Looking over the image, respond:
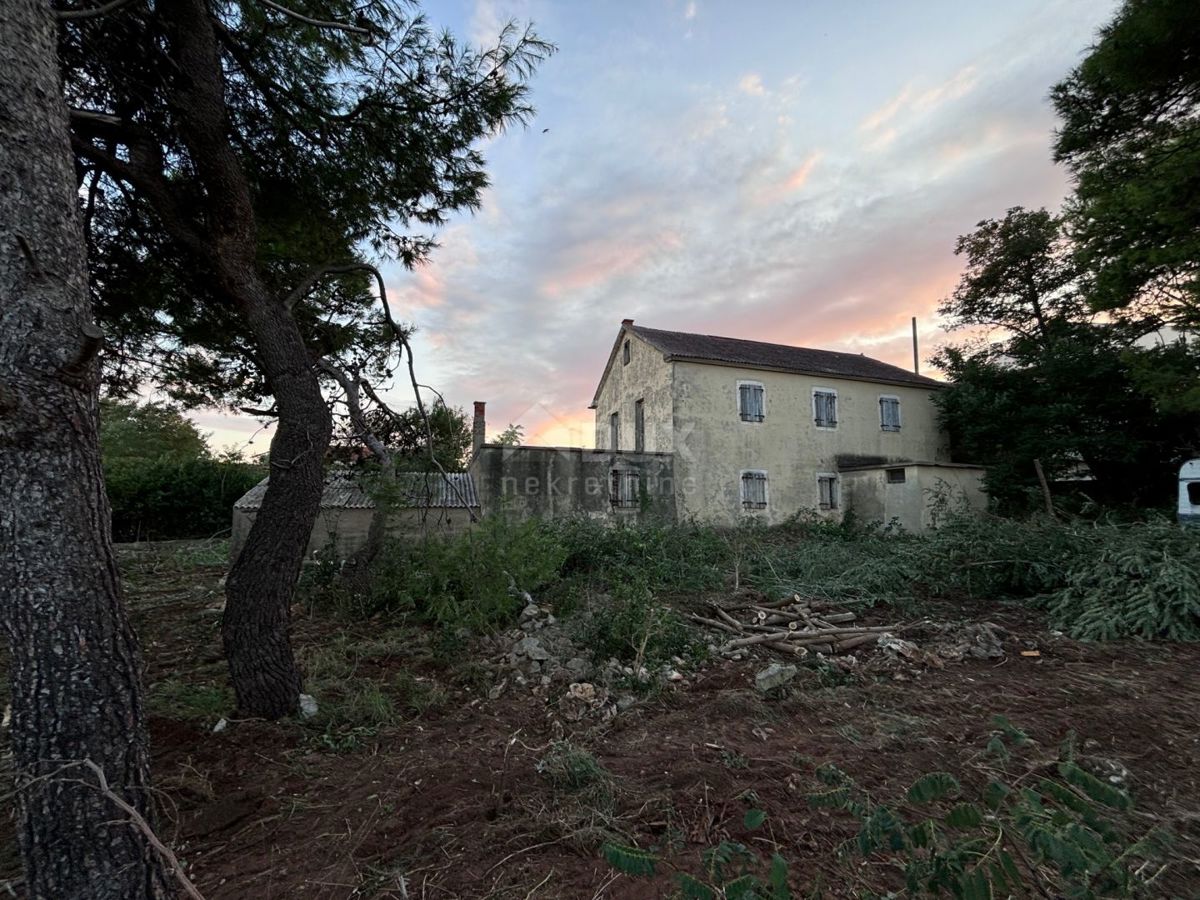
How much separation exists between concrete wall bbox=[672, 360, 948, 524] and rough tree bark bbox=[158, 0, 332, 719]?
1145 cm

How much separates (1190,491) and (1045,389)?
15.8ft

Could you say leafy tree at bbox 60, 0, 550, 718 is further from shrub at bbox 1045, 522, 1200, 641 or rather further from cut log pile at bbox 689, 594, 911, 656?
shrub at bbox 1045, 522, 1200, 641

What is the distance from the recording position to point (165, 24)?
11.0 ft

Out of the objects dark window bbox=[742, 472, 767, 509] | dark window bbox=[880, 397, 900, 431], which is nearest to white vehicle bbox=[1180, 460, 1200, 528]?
dark window bbox=[880, 397, 900, 431]

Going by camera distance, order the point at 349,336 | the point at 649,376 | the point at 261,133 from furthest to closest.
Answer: the point at 649,376, the point at 349,336, the point at 261,133

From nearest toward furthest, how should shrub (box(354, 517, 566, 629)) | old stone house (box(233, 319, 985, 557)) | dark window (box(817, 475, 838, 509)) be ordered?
shrub (box(354, 517, 566, 629))
old stone house (box(233, 319, 985, 557))
dark window (box(817, 475, 838, 509))

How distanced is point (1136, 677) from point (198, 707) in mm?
6675

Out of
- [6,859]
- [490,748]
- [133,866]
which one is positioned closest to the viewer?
[133,866]

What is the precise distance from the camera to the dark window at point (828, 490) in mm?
15617

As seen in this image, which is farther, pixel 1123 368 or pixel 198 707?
pixel 1123 368

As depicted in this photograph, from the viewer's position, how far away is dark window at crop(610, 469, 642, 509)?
13.7 m

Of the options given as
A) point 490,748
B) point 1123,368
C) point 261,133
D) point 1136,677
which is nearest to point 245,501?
point 261,133

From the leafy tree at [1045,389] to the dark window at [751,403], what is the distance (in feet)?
20.9

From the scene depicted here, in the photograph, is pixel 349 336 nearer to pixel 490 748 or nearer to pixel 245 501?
pixel 490 748
